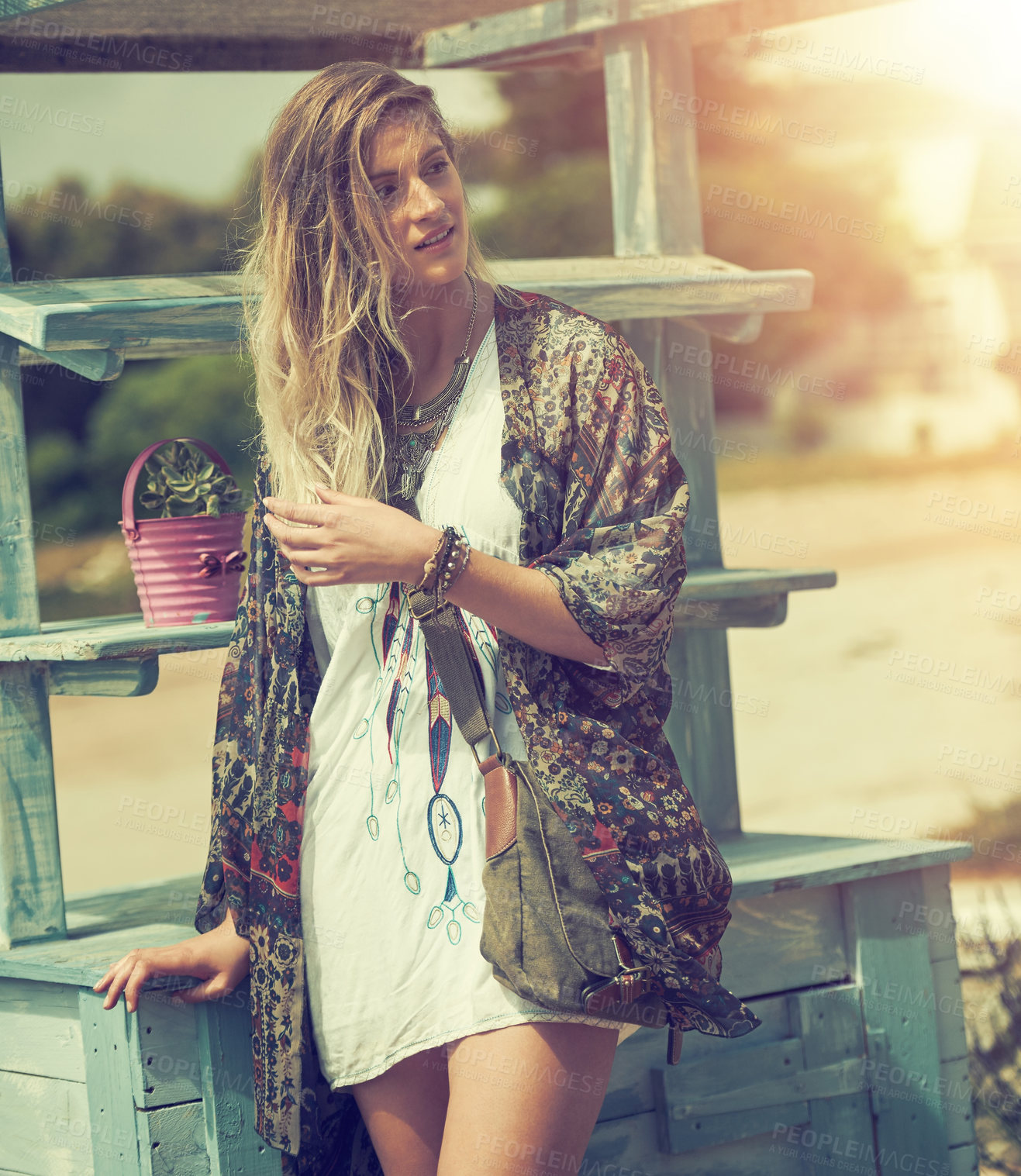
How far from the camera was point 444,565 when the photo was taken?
1774 millimetres

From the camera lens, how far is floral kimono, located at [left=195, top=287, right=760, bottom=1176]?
1.84 m

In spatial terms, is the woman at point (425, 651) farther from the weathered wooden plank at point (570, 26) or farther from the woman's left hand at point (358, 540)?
the weathered wooden plank at point (570, 26)

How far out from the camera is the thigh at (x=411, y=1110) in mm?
1952

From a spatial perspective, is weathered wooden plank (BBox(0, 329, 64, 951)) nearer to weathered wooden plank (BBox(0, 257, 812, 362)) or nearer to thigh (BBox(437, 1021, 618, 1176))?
weathered wooden plank (BBox(0, 257, 812, 362))

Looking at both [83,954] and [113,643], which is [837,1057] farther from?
[113,643]

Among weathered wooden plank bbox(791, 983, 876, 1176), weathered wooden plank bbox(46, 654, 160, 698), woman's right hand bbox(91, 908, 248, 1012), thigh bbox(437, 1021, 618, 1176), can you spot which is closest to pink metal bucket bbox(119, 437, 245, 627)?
weathered wooden plank bbox(46, 654, 160, 698)

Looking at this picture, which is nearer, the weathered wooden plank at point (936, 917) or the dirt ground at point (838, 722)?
the weathered wooden plank at point (936, 917)

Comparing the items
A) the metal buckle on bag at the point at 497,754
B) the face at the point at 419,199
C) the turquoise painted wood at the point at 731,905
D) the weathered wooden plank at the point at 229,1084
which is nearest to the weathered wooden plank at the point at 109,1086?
the turquoise painted wood at the point at 731,905

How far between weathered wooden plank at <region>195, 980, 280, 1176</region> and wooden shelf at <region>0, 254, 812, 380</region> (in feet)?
3.65

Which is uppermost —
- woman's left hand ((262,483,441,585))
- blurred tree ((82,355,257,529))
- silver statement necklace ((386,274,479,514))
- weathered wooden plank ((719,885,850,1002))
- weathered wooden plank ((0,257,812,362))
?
blurred tree ((82,355,257,529))

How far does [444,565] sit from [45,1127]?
1.47m

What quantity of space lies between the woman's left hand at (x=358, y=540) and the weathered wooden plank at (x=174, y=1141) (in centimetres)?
106

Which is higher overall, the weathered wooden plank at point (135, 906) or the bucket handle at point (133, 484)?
the bucket handle at point (133, 484)

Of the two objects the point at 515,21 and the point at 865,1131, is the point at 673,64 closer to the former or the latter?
the point at 515,21
